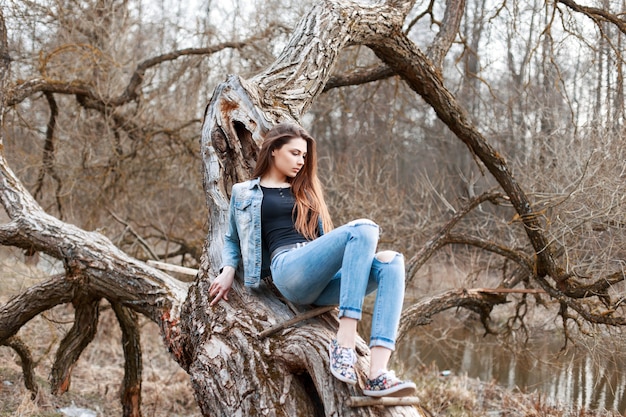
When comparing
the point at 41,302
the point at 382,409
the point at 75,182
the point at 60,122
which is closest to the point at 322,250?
the point at 382,409

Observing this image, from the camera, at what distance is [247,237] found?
3.31 meters

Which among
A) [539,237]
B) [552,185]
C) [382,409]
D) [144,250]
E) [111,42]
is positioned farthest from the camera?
[144,250]

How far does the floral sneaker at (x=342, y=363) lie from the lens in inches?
103

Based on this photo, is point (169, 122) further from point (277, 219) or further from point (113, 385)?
point (277, 219)

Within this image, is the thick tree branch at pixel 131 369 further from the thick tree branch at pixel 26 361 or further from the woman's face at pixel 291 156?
the woman's face at pixel 291 156

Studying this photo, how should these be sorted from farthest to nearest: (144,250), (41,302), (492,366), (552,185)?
(492,366) → (144,250) → (552,185) → (41,302)

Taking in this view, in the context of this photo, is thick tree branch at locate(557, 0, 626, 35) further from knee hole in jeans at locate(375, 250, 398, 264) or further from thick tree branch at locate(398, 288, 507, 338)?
knee hole in jeans at locate(375, 250, 398, 264)

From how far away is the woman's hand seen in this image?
10.8 ft

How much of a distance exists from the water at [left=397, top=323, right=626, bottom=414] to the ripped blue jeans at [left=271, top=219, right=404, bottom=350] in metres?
3.68

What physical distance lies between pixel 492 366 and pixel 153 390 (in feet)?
17.3

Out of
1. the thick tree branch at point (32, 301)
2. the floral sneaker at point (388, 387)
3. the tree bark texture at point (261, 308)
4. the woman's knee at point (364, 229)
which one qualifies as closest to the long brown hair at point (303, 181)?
the tree bark texture at point (261, 308)

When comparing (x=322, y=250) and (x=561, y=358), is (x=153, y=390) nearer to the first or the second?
(x=561, y=358)

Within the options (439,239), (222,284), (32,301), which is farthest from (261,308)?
(439,239)

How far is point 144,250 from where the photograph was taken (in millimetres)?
9352
